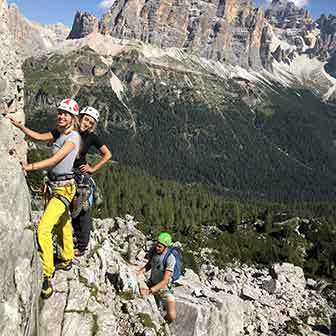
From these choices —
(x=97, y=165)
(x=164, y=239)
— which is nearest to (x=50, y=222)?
(x=97, y=165)

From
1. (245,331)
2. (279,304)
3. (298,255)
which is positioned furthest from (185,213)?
(245,331)

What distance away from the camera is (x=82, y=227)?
1883cm

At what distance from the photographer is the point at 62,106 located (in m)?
14.8

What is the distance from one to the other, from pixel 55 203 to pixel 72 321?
4325mm

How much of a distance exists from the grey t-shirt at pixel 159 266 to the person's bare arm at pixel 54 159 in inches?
295

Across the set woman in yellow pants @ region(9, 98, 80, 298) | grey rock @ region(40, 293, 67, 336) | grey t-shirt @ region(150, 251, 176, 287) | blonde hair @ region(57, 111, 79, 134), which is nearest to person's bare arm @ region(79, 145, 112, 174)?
woman in yellow pants @ region(9, 98, 80, 298)

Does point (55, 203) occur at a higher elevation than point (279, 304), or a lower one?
higher

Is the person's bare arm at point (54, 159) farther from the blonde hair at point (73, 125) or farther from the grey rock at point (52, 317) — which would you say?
the grey rock at point (52, 317)

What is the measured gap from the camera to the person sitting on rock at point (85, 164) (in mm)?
16703

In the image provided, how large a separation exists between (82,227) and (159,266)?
12.9ft

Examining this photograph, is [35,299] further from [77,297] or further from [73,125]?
[73,125]

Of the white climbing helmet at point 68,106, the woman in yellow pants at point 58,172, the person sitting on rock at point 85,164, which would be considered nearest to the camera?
the white climbing helmet at point 68,106

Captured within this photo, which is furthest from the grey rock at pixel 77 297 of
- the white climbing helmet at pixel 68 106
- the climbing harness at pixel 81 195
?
the white climbing helmet at pixel 68 106

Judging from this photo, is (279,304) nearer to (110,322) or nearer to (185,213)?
(110,322)
